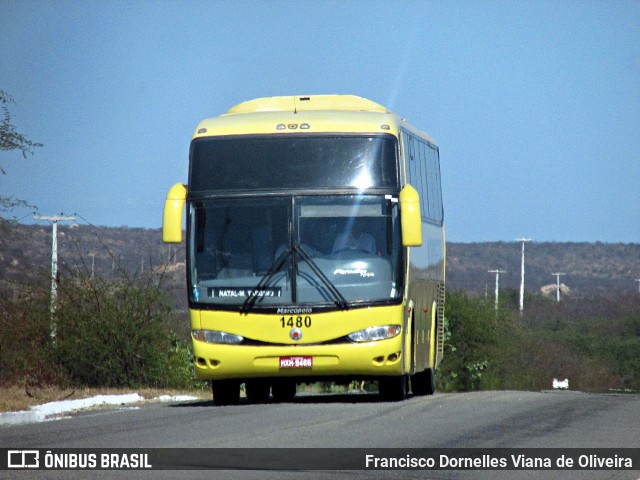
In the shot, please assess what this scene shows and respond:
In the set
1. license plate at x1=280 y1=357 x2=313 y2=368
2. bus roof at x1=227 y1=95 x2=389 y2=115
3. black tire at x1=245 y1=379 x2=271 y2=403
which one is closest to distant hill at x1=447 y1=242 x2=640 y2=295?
black tire at x1=245 y1=379 x2=271 y2=403

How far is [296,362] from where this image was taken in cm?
1889

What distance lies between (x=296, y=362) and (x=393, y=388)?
211 cm

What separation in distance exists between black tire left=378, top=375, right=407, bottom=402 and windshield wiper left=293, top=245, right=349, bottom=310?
1780 millimetres

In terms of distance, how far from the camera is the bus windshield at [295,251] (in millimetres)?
19047

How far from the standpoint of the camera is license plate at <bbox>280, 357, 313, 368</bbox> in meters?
18.9

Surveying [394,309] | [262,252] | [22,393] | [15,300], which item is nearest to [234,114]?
[262,252]

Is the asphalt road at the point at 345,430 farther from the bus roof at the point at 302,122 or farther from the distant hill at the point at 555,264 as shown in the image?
the distant hill at the point at 555,264

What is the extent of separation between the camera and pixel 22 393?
2166 cm

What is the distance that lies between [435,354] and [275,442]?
501 inches

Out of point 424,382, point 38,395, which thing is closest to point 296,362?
point 38,395

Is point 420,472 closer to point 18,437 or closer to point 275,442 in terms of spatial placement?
point 275,442

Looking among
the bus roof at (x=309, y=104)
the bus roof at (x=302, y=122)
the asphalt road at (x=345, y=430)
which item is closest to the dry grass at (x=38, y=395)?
the asphalt road at (x=345, y=430)

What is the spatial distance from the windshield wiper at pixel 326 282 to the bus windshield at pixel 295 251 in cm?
1

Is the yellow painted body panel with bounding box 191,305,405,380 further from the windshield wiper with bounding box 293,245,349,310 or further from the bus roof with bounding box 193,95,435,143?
the bus roof with bounding box 193,95,435,143
